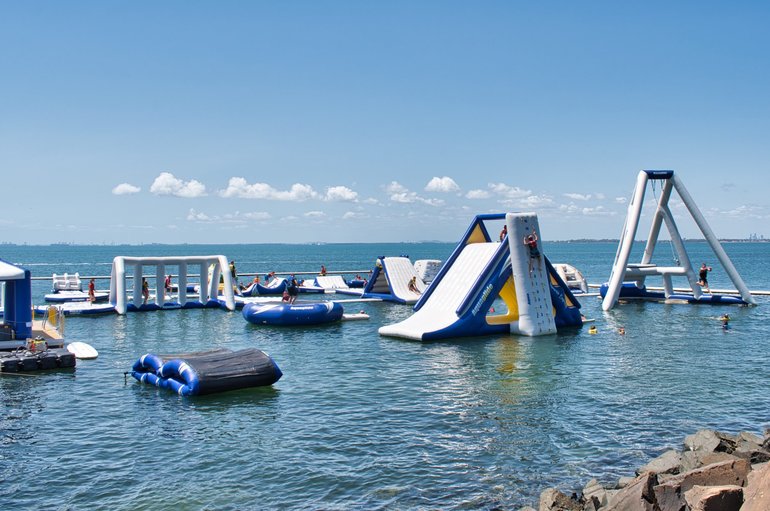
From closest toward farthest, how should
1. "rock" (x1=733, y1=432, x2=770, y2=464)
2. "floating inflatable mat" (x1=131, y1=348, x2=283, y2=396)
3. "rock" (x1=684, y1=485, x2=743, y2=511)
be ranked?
"rock" (x1=684, y1=485, x2=743, y2=511) → "rock" (x1=733, y1=432, x2=770, y2=464) → "floating inflatable mat" (x1=131, y1=348, x2=283, y2=396)

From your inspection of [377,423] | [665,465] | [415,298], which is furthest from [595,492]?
[415,298]

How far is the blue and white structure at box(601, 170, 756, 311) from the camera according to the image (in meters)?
39.1

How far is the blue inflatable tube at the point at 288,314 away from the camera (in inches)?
1299

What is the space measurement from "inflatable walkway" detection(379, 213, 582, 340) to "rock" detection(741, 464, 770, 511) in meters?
19.6

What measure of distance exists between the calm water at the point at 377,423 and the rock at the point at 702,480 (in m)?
2.71

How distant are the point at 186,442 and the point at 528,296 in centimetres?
1772

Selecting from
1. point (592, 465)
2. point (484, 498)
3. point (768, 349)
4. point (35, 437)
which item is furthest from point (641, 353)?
point (35, 437)

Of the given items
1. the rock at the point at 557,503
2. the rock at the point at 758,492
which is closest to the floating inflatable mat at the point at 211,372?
the rock at the point at 557,503

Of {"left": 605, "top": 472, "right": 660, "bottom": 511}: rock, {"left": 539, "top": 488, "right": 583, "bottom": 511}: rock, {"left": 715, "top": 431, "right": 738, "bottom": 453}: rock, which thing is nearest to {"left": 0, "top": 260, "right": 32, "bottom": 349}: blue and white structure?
{"left": 539, "top": 488, "right": 583, "bottom": 511}: rock

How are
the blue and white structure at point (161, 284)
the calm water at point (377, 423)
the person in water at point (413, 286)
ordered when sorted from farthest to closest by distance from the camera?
the person in water at point (413, 286) → the blue and white structure at point (161, 284) → the calm water at point (377, 423)

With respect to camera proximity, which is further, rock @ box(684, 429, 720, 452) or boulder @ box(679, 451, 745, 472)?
rock @ box(684, 429, 720, 452)

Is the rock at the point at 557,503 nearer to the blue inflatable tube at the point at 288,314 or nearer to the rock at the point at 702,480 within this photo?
the rock at the point at 702,480

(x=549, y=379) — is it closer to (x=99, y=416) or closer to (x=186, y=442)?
(x=186, y=442)

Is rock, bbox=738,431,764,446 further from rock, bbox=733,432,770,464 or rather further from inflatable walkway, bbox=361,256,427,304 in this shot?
inflatable walkway, bbox=361,256,427,304
